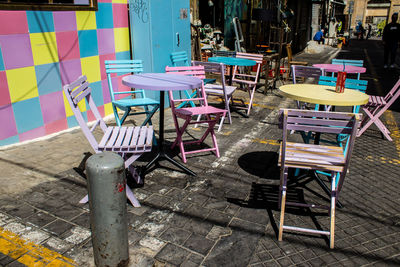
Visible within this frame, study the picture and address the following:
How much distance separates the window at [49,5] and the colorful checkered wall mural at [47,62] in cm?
7

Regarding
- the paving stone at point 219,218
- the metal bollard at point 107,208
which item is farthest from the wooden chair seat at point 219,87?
the metal bollard at point 107,208

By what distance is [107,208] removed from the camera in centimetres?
234

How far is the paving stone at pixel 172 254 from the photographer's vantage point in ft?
8.64

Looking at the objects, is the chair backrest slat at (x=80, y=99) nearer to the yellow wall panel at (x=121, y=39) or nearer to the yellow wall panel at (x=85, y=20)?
the yellow wall panel at (x=85, y=20)

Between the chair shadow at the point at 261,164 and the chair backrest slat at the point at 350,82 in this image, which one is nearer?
the chair shadow at the point at 261,164

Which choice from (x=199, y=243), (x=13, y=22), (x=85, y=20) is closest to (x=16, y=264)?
(x=199, y=243)

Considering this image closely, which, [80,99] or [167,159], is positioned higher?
[80,99]

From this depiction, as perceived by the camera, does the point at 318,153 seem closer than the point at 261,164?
Yes

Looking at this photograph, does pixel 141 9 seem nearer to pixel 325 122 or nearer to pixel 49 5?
pixel 49 5

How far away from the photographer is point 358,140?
18.1 ft

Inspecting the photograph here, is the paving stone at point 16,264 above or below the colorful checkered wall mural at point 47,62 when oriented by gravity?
below

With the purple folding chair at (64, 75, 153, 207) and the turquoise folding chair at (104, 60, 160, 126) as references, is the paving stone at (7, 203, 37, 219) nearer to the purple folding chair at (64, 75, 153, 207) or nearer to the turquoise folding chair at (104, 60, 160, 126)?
the purple folding chair at (64, 75, 153, 207)

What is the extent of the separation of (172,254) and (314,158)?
1548 mm

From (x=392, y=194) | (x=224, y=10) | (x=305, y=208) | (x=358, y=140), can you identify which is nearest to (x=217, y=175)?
(x=305, y=208)
